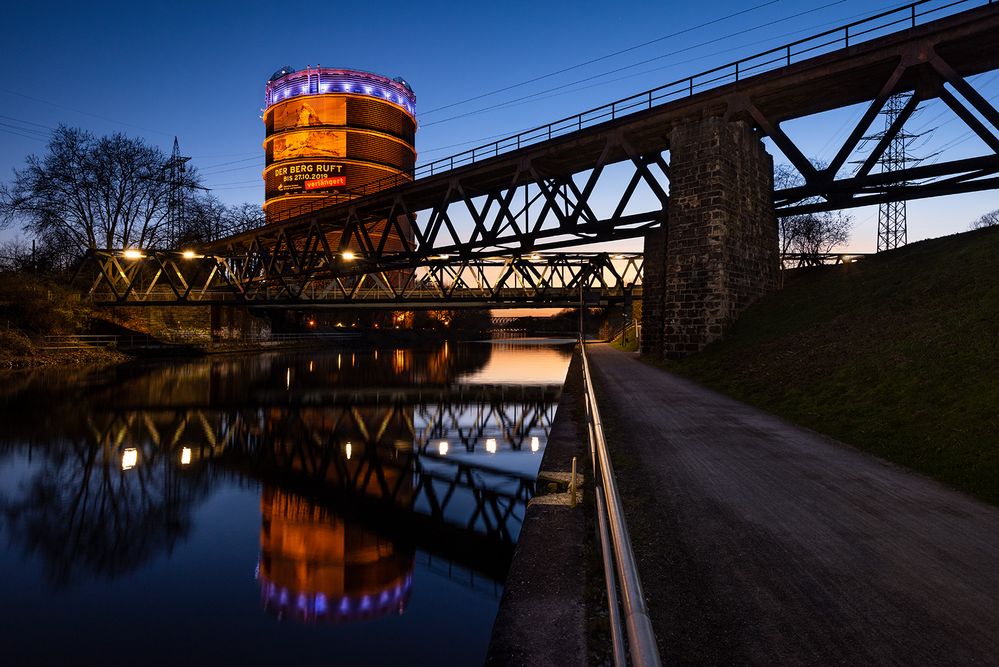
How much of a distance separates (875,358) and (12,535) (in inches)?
587

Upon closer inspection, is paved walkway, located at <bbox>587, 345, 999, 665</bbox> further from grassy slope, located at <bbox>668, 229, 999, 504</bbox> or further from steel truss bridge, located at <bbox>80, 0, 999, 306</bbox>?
steel truss bridge, located at <bbox>80, 0, 999, 306</bbox>

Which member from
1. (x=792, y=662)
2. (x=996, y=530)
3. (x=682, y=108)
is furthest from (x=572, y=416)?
(x=682, y=108)

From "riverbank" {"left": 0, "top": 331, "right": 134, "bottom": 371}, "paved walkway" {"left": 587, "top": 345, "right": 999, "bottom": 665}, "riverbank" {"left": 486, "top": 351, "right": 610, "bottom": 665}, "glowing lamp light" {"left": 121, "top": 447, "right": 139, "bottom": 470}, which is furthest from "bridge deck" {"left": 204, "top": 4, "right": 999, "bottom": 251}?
"riverbank" {"left": 0, "top": 331, "right": 134, "bottom": 371}

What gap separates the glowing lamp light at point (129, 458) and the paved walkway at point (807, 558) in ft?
29.9

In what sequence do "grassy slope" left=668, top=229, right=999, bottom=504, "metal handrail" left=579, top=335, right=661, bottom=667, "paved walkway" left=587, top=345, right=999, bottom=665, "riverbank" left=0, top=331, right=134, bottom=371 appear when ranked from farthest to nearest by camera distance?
"riverbank" left=0, top=331, right=134, bottom=371, "grassy slope" left=668, top=229, right=999, bottom=504, "paved walkway" left=587, top=345, right=999, bottom=665, "metal handrail" left=579, top=335, right=661, bottom=667

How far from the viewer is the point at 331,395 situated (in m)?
22.3

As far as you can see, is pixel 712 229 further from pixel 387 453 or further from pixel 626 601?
pixel 626 601

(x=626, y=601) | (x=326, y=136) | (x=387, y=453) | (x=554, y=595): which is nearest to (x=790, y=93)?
(x=387, y=453)

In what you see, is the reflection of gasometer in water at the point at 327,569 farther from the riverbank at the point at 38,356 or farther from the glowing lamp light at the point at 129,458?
the riverbank at the point at 38,356

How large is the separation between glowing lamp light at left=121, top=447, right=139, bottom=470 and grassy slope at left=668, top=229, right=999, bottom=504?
1277 centimetres

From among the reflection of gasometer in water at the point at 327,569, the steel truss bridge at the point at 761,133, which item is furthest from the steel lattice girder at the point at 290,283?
the reflection of gasometer in water at the point at 327,569

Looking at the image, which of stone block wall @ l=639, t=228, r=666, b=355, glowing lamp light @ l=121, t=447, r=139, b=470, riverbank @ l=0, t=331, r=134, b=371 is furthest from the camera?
riverbank @ l=0, t=331, r=134, b=371

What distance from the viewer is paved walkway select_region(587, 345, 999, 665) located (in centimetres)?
329

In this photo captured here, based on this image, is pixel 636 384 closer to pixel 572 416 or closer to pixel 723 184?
pixel 572 416
